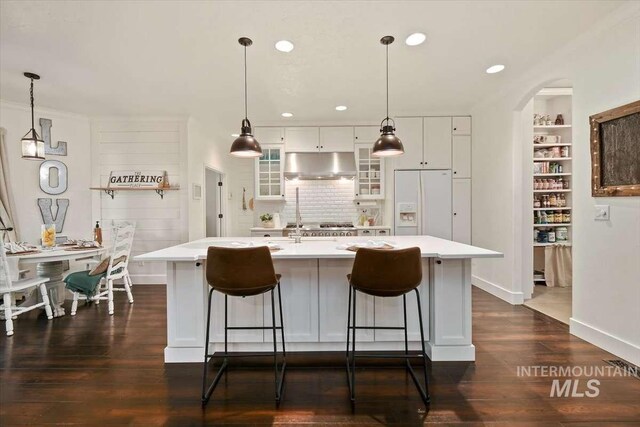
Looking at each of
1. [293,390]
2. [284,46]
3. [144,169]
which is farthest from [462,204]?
[144,169]

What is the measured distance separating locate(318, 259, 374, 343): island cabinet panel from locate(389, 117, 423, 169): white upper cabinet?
269 centimetres

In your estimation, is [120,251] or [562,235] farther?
[562,235]

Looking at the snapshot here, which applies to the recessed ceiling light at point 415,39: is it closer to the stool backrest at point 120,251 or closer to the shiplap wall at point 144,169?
the shiplap wall at point 144,169

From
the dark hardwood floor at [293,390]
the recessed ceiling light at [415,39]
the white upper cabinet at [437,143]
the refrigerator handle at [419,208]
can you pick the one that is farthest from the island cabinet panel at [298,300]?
the white upper cabinet at [437,143]

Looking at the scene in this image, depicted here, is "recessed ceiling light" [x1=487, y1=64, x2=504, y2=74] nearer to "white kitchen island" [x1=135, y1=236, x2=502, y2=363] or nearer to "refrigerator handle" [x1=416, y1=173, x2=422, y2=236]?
"refrigerator handle" [x1=416, y1=173, x2=422, y2=236]

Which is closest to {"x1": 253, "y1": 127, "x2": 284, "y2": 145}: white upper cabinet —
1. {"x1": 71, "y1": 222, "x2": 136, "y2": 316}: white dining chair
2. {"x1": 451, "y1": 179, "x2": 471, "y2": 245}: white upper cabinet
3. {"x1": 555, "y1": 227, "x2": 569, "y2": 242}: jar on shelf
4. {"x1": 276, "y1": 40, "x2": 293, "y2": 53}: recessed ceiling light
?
{"x1": 276, "y1": 40, "x2": 293, "y2": 53}: recessed ceiling light

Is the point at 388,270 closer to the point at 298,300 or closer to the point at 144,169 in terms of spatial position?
the point at 298,300

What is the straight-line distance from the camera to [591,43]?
2525mm

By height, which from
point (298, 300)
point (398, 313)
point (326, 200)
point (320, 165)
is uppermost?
point (320, 165)

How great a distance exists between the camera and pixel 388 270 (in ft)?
5.91

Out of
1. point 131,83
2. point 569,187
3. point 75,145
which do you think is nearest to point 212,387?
point 131,83

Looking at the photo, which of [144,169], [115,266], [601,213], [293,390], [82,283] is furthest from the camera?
[144,169]

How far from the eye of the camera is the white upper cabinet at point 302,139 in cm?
490

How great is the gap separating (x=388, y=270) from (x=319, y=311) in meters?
0.81
